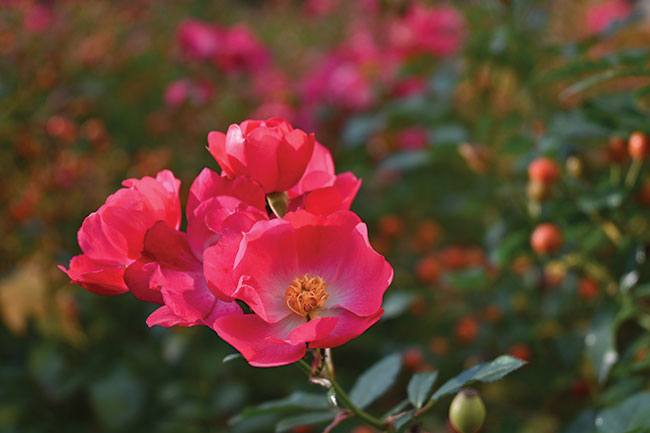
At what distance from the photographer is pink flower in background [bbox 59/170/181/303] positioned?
1.70 feet

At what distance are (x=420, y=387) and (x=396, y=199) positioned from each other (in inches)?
52.6

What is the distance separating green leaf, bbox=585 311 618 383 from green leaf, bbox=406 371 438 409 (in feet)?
1.08

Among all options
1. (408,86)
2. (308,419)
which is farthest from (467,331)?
(408,86)

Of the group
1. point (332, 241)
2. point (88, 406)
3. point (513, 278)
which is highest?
point (332, 241)

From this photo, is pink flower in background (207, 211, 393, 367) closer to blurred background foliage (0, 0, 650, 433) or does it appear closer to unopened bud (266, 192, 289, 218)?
unopened bud (266, 192, 289, 218)

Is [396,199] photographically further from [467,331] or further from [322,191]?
[322,191]

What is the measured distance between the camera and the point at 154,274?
0.49m

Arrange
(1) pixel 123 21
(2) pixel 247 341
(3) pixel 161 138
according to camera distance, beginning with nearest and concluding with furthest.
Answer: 1. (2) pixel 247 341
2. (3) pixel 161 138
3. (1) pixel 123 21

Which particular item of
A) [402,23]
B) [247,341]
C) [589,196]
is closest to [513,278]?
[589,196]

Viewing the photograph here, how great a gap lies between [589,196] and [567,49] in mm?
341

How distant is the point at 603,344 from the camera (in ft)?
2.66

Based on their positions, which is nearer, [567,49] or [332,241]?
[332,241]

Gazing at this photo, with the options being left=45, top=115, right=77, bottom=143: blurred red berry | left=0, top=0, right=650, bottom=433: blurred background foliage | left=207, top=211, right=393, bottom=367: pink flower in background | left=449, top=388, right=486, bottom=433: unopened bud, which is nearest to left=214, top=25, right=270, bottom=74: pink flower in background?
left=0, top=0, right=650, bottom=433: blurred background foliage

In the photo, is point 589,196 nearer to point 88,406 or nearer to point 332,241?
point 332,241
